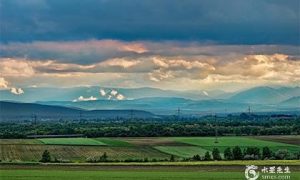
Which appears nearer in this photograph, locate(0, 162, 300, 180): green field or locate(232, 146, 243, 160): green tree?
locate(0, 162, 300, 180): green field

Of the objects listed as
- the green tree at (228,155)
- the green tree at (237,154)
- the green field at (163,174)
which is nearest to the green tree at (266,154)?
the green tree at (237,154)

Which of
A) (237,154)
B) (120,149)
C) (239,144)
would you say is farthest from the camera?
(239,144)

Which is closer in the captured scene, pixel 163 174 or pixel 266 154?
pixel 163 174

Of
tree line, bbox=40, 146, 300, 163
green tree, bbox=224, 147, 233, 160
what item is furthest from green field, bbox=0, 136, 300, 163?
green tree, bbox=224, 147, 233, 160

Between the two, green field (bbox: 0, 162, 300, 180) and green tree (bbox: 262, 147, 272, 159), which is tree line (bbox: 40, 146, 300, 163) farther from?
green field (bbox: 0, 162, 300, 180)

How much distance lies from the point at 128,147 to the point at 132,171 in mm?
24902

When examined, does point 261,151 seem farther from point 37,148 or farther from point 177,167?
point 37,148

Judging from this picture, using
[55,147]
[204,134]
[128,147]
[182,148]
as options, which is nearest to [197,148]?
[182,148]

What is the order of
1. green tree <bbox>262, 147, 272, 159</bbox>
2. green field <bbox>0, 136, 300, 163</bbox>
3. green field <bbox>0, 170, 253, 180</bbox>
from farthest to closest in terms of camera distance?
green field <bbox>0, 136, 300, 163</bbox> → green tree <bbox>262, 147, 272, 159</bbox> → green field <bbox>0, 170, 253, 180</bbox>

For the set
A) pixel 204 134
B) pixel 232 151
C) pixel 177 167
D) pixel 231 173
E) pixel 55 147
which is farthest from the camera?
pixel 204 134

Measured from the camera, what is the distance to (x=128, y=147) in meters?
56.6

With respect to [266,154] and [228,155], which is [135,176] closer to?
[228,155]

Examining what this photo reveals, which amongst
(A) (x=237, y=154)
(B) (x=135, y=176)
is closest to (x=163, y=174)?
(B) (x=135, y=176)

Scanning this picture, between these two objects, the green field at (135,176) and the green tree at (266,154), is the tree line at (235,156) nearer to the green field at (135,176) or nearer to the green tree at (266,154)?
the green tree at (266,154)
